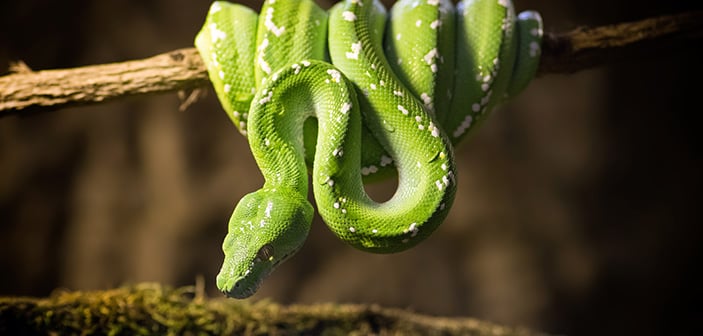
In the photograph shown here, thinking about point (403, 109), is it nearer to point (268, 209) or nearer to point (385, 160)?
point (385, 160)

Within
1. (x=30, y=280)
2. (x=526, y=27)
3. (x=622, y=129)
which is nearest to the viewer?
(x=526, y=27)

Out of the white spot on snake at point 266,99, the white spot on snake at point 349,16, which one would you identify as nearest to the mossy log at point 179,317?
the white spot on snake at point 266,99

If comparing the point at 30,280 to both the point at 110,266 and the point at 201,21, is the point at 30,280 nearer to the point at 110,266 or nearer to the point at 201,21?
the point at 110,266

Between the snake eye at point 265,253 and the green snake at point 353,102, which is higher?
the green snake at point 353,102

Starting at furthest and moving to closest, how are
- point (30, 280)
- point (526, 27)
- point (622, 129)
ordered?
point (622, 129)
point (30, 280)
point (526, 27)

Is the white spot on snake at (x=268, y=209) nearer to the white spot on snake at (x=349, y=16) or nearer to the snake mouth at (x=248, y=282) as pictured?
the snake mouth at (x=248, y=282)

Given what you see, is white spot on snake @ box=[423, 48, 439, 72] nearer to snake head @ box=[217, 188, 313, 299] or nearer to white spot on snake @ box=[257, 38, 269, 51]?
white spot on snake @ box=[257, 38, 269, 51]

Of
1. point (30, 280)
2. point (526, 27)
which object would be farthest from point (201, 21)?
point (526, 27)
